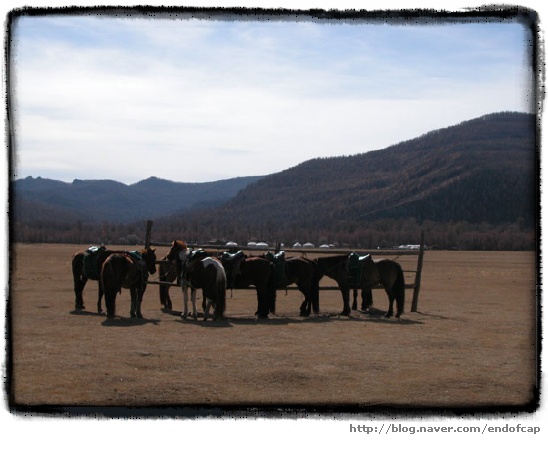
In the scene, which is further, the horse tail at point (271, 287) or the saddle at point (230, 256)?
the horse tail at point (271, 287)

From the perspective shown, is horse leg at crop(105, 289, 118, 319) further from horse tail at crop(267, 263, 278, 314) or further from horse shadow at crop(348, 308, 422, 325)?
horse shadow at crop(348, 308, 422, 325)

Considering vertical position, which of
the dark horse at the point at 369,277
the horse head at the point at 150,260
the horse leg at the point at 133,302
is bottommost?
the horse leg at the point at 133,302

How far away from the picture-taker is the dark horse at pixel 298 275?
1759 cm

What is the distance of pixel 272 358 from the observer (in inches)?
450

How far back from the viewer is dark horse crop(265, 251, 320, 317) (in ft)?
57.7

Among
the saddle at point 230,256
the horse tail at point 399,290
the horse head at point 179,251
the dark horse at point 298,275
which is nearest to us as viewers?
the horse head at point 179,251

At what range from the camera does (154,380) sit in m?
9.56

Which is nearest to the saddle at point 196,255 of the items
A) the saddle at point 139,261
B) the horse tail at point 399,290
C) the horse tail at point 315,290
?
the saddle at point 139,261

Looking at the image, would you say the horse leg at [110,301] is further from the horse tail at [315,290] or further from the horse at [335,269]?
the horse at [335,269]

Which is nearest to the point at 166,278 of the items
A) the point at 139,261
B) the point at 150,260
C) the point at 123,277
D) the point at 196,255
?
the point at 150,260

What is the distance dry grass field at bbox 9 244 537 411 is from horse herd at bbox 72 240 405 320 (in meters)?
0.57

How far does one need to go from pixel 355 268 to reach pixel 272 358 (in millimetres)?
7186

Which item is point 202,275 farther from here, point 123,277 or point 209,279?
point 123,277

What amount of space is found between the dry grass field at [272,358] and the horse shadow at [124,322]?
0.02 meters
